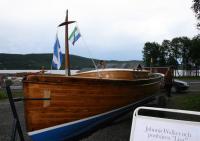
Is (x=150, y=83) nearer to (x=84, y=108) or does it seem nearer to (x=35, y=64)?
(x=84, y=108)

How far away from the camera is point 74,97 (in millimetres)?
10297

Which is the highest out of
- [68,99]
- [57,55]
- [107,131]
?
[57,55]

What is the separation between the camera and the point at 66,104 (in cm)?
1016

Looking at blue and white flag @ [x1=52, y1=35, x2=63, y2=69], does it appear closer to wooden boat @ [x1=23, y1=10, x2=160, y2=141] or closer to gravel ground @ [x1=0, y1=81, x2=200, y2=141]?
wooden boat @ [x1=23, y1=10, x2=160, y2=141]

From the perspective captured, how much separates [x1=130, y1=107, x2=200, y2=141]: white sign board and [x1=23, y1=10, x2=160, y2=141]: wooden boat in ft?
14.1

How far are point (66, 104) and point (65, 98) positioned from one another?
16 centimetres

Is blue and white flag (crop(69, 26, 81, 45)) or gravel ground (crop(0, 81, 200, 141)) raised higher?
blue and white flag (crop(69, 26, 81, 45))

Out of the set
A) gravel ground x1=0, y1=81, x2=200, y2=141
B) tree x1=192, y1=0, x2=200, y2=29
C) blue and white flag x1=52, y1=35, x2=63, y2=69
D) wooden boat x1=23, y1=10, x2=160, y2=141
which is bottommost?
gravel ground x1=0, y1=81, x2=200, y2=141

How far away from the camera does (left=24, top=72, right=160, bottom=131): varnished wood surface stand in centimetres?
970

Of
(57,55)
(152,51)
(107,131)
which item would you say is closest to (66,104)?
(107,131)

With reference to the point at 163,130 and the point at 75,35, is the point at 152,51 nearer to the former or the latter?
the point at 75,35

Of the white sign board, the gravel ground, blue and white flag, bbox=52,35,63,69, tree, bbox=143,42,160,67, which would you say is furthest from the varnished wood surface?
tree, bbox=143,42,160,67

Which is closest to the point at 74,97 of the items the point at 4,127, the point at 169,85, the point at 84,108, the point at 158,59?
the point at 84,108

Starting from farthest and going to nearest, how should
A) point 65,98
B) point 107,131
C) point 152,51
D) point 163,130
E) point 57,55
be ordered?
point 152,51
point 57,55
point 107,131
point 65,98
point 163,130
